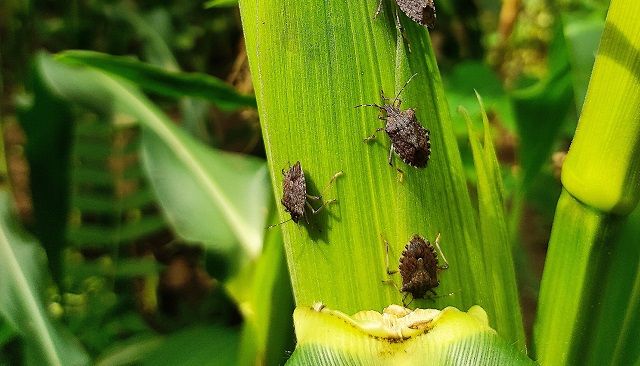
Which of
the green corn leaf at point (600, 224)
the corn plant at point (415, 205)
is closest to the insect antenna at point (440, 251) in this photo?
the corn plant at point (415, 205)

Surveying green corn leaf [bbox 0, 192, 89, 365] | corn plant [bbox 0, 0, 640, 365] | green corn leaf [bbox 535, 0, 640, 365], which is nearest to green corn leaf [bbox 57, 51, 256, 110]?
green corn leaf [bbox 0, 192, 89, 365]

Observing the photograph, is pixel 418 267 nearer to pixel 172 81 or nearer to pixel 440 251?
pixel 440 251

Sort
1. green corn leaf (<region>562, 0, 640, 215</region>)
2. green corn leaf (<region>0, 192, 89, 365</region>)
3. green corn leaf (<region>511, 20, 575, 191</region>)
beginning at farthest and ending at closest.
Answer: green corn leaf (<region>511, 20, 575, 191</region>) < green corn leaf (<region>0, 192, 89, 365</region>) < green corn leaf (<region>562, 0, 640, 215</region>)

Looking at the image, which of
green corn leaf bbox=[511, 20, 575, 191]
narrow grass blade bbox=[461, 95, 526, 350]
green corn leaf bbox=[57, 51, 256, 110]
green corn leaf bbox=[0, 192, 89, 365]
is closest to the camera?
narrow grass blade bbox=[461, 95, 526, 350]

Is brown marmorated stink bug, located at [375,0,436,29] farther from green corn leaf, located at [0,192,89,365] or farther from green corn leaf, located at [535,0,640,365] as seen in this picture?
green corn leaf, located at [0,192,89,365]

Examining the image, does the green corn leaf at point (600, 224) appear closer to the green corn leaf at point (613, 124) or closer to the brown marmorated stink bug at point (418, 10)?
the green corn leaf at point (613, 124)

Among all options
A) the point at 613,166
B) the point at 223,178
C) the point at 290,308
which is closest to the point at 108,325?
the point at 223,178

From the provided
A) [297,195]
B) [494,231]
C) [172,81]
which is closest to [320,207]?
[297,195]

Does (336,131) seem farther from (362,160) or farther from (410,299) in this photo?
(410,299)
